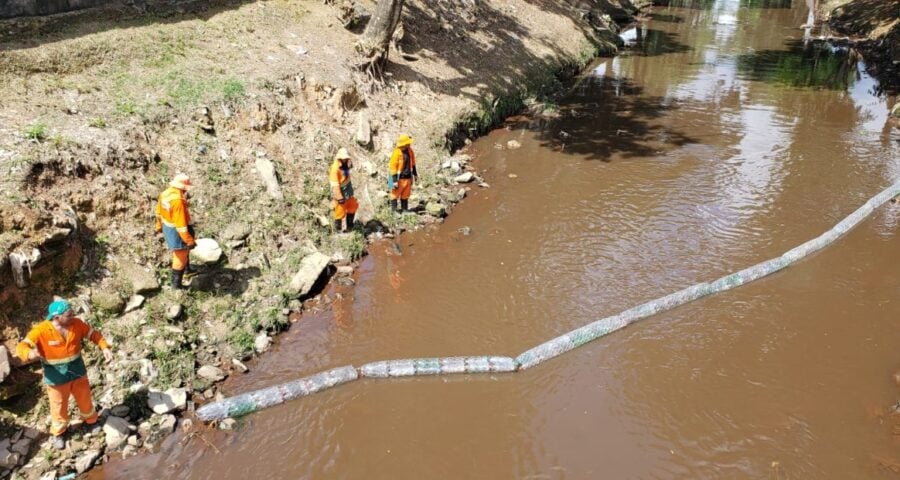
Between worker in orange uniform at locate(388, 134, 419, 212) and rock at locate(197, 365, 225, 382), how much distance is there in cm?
466

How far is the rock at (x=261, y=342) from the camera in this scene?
7649 mm

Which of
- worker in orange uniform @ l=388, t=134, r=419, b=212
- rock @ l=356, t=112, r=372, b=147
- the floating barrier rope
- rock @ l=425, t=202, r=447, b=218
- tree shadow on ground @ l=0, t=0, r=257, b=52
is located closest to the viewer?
the floating barrier rope

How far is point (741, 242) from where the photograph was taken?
34.2ft

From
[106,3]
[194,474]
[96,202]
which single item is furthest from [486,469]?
[106,3]

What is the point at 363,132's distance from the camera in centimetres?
1219

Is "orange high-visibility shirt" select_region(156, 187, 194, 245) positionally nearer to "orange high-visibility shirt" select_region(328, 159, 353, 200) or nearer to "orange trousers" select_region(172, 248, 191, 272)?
"orange trousers" select_region(172, 248, 191, 272)

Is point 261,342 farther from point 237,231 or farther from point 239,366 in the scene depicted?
point 237,231

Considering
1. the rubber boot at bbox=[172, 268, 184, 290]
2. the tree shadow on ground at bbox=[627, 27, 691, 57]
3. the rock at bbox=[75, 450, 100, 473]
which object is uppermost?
the tree shadow on ground at bbox=[627, 27, 691, 57]

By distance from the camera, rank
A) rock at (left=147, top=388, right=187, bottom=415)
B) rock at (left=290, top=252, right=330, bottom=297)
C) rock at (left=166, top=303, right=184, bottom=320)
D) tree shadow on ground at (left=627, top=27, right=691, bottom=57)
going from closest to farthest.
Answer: rock at (left=147, top=388, right=187, bottom=415), rock at (left=166, top=303, right=184, bottom=320), rock at (left=290, top=252, right=330, bottom=297), tree shadow on ground at (left=627, top=27, right=691, bottom=57)

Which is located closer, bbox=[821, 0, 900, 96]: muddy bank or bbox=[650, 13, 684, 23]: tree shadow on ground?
bbox=[821, 0, 900, 96]: muddy bank

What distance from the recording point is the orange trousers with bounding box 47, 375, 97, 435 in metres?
5.78

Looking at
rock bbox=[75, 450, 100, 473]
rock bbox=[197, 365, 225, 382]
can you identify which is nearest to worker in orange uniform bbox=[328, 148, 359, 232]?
rock bbox=[197, 365, 225, 382]

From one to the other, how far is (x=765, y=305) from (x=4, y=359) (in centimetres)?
1009

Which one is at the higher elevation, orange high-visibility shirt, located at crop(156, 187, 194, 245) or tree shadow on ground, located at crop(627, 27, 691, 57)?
tree shadow on ground, located at crop(627, 27, 691, 57)
